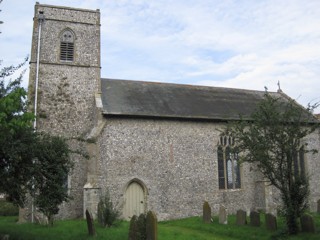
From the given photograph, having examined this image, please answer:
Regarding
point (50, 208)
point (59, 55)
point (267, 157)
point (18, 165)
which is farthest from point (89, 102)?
point (267, 157)

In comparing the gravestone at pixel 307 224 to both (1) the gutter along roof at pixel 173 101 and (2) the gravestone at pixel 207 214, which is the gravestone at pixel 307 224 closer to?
(2) the gravestone at pixel 207 214

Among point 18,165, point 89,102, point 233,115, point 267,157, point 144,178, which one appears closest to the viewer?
point 18,165

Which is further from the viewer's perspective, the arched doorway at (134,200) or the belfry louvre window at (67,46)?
the belfry louvre window at (67,46)

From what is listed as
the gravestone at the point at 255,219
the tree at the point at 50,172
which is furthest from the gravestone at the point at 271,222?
the tree at the point at 50,172

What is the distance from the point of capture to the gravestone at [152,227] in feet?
33.7

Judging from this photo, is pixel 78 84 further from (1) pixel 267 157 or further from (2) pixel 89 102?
(1) pixel 267 157

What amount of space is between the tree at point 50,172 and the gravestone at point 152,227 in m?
4.25

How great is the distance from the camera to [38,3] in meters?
20.8

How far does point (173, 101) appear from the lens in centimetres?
2214

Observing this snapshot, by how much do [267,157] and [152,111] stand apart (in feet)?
27.7

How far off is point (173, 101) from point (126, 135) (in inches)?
174

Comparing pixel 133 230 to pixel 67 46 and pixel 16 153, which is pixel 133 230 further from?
pixel 67 46

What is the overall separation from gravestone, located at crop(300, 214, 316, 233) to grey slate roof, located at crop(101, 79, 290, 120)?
709cm

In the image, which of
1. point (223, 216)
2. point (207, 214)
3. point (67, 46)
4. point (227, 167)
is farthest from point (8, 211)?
point (223, 216)
